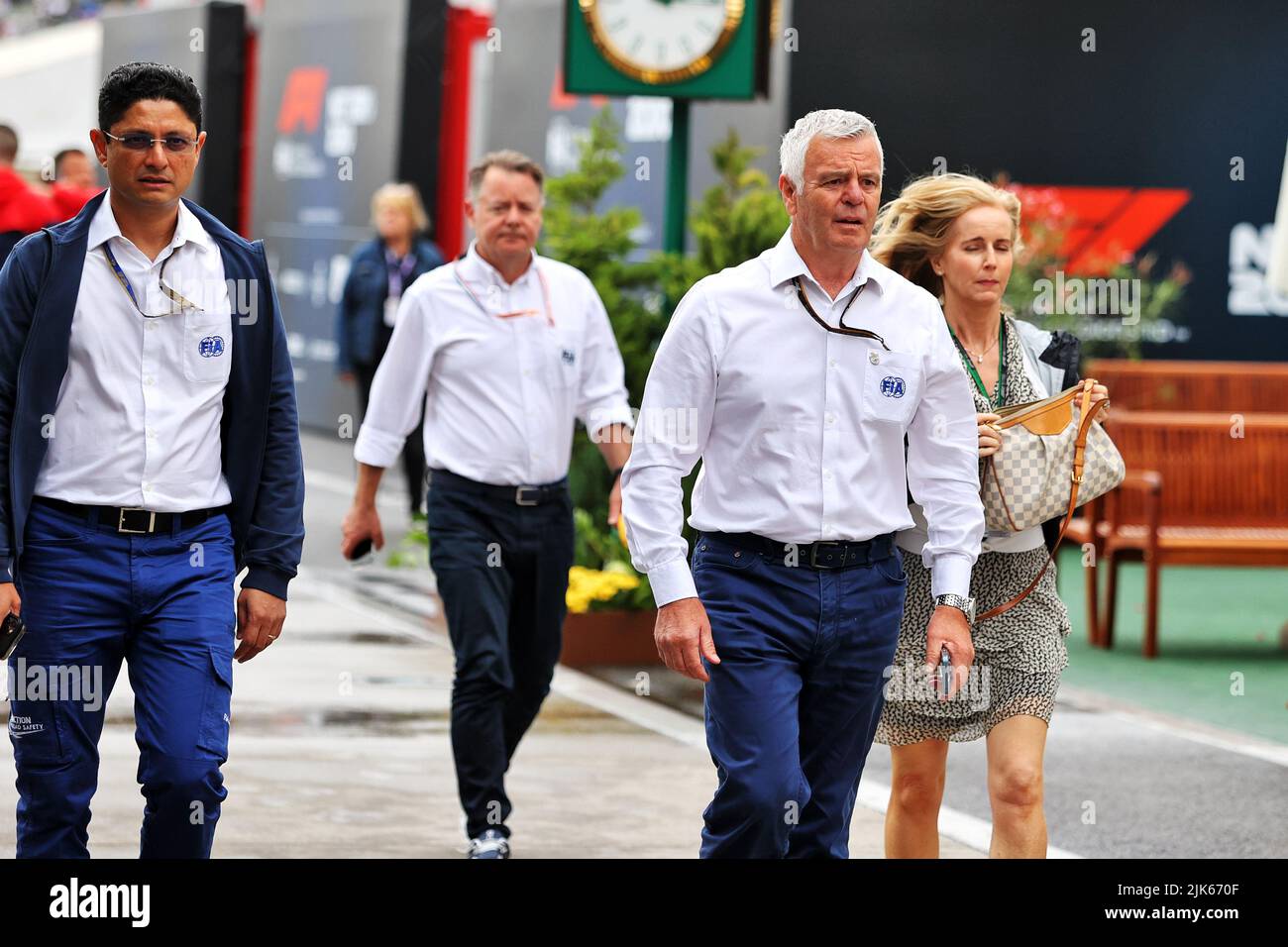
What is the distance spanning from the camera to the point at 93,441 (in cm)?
474

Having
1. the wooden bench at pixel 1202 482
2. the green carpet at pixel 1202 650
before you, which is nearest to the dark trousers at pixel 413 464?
the green carpet at pixel 1202 650

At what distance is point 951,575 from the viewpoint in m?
4.99

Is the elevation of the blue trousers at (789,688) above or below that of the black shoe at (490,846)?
above

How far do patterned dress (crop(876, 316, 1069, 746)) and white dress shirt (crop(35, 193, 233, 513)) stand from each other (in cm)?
179

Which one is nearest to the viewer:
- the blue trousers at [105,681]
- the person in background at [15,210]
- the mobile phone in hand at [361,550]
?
the blue trousers at [105,681]

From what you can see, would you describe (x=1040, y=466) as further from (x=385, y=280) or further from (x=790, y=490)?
(x=385, y=280)

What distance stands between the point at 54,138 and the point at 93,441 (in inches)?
1207

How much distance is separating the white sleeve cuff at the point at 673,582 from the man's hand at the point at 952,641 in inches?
23.5

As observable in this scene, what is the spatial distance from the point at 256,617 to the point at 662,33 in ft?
19.1

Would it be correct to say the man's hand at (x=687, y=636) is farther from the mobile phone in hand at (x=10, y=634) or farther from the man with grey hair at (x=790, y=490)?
the mobile phone in hand at (x=10, y=634)

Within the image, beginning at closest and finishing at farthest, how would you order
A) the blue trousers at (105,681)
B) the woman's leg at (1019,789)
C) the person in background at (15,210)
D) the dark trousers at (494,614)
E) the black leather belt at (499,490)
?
the blue trousers at (105,681)
the woman's leg at (1019,789)
the dark trousers at (494,614)
the black leather belt at (499,490)
the person in background at (15,210)

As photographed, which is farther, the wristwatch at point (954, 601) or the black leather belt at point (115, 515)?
the wristwatch at point (954, 601)

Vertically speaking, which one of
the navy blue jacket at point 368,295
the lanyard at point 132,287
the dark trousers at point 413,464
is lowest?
the dark trousers at point 413,464

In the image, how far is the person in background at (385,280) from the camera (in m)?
15.6
